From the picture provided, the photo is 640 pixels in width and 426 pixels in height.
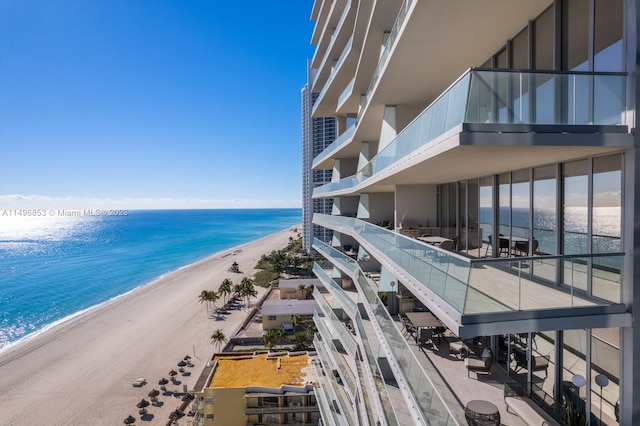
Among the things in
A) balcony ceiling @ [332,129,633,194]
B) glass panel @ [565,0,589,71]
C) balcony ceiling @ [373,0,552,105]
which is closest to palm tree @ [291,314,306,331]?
balcony ceiling @ [373,0,552,105]

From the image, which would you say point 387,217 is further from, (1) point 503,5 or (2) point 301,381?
(1) point 503,5

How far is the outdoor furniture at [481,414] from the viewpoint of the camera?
6.58 metres

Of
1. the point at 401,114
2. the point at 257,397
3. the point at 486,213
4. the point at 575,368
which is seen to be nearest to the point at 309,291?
the point at 257,397

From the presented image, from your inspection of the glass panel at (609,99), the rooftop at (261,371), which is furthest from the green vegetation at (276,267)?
the glass panel at (609,99)

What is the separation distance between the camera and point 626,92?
5262 millimetres

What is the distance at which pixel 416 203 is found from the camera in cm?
1391

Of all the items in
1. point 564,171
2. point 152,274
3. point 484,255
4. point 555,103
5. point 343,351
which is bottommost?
point 152,274

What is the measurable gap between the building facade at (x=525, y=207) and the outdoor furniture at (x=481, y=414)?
26 centimetres

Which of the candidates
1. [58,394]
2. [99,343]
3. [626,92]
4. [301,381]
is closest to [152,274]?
[99,343]

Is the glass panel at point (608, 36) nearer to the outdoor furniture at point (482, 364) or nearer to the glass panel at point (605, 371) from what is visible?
the glass panel at point (605, 371)

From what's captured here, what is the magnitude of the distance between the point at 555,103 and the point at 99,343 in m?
43.0

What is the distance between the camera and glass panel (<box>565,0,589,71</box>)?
20.4 feet

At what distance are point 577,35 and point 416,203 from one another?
806 cm

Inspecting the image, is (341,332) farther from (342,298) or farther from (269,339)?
(269,339)
